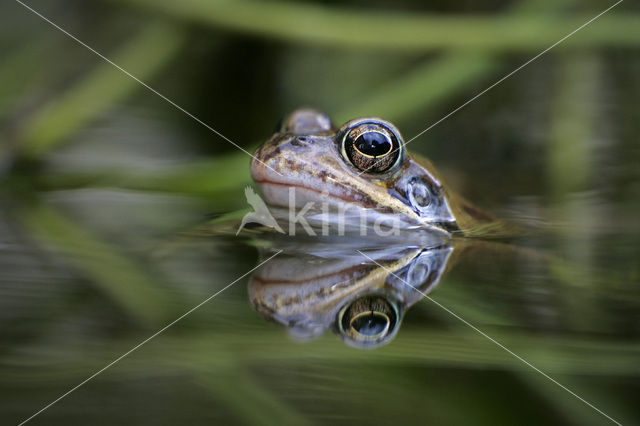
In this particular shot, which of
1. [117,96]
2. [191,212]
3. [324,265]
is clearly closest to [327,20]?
[117,96]

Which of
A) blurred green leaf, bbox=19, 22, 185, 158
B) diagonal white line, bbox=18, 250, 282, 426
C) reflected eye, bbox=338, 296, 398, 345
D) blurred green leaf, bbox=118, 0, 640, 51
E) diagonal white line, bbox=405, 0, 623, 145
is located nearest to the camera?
diagonal white line, bbox=18, 250, 282, 426

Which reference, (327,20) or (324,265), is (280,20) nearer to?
(327,20)

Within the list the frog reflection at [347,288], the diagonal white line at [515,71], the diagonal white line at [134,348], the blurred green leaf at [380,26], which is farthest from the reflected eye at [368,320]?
the diagonal white line at [515,71]

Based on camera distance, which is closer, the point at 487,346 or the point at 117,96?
the point at 487,346

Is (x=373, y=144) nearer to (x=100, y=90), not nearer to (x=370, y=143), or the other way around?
(x=370, y=143)

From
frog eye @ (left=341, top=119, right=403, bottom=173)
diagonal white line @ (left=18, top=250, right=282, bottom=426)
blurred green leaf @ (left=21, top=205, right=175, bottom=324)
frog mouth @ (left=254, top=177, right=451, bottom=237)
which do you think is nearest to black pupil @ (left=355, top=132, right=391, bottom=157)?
frog eye @ (left=341, top=119, right=403, bottom=173)

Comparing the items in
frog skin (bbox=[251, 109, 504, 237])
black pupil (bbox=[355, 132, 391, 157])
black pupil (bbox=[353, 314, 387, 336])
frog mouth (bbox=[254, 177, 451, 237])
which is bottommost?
black pupil (bbox=[353, 314, 387, 336])

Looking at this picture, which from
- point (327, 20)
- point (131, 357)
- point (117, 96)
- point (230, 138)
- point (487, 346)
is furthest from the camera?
point (230, 138)

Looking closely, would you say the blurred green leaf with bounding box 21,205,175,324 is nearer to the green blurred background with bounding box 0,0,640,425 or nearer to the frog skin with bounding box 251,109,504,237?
the green blurred background with bounding box 0,0,640,425
